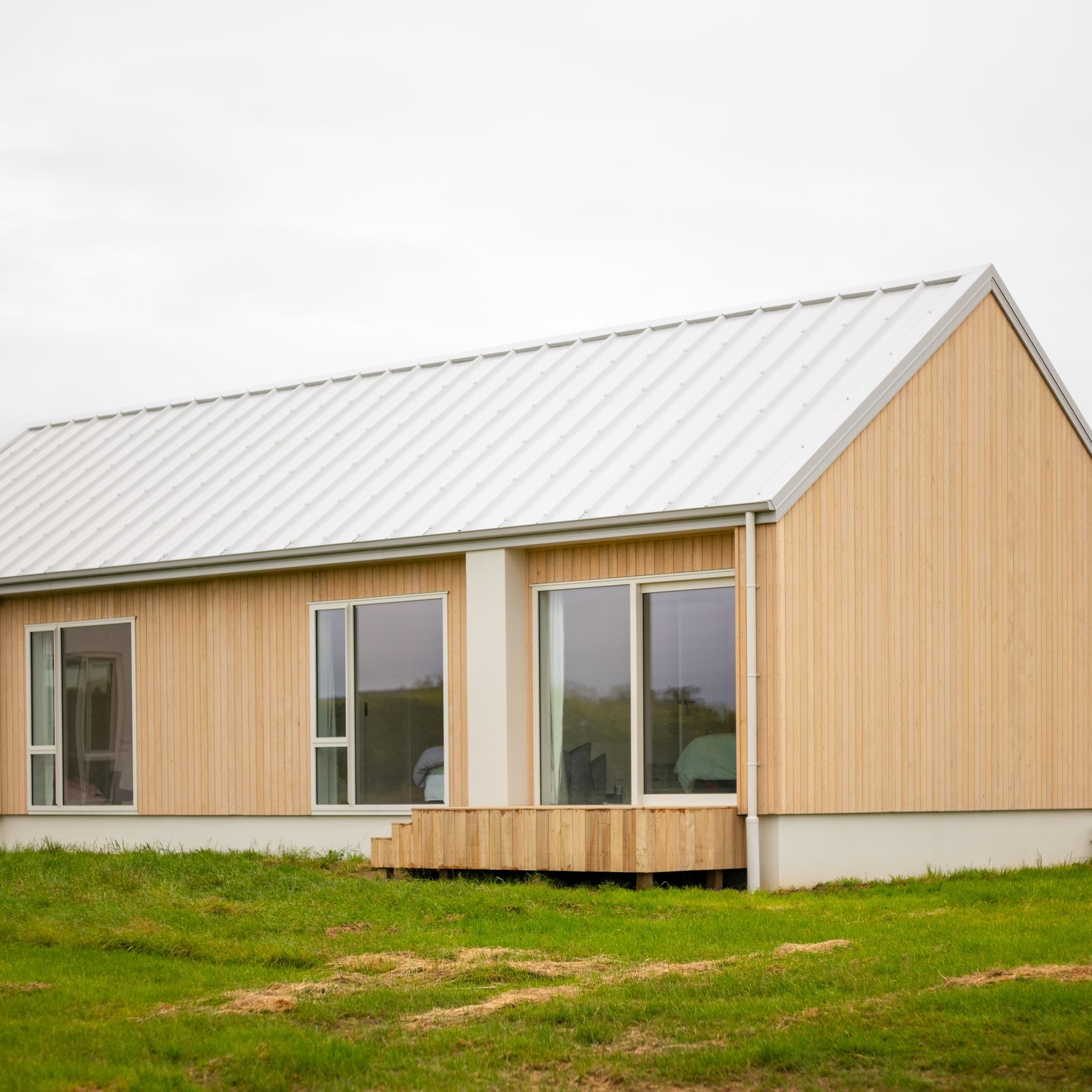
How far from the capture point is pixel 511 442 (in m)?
16.0

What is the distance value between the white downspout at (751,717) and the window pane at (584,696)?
145 cm

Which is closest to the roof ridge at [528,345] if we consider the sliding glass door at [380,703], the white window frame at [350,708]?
the white window frame at [350,708]

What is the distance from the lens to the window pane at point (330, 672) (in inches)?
619

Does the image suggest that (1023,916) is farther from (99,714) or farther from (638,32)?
(638,32)

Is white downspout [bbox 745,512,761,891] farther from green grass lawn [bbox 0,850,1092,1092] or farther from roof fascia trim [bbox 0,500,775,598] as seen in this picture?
green grass lawn [bbox 0,850,1092,1092]

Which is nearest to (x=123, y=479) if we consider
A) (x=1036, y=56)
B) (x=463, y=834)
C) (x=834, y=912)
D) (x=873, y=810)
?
(x=463, y=834)

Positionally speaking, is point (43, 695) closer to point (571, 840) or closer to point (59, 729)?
point (59, 729)

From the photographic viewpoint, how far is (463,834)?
13.0 m

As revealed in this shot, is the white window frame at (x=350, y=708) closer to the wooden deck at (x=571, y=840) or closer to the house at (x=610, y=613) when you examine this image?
the house at (x=610, y=613)

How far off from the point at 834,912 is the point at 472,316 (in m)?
37.7

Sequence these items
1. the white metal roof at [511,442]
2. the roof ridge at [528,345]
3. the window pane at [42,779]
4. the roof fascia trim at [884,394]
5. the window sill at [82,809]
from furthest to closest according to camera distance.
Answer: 1. the window pane at [42,779]
2. the window sill at [82,809]
3. the roof ridge at [528,345]
4. the white metal roof at [511,442]
5. the roof fascia trim at [884,394]

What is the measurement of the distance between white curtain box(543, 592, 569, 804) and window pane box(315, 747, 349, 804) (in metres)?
2.42

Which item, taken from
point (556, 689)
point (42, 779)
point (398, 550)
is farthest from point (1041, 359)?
point (42, 779)

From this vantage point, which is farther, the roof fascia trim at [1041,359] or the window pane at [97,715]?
the window pane at [97,715]
